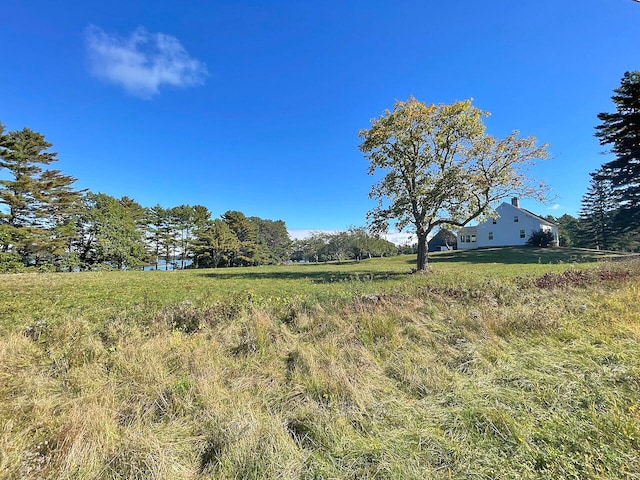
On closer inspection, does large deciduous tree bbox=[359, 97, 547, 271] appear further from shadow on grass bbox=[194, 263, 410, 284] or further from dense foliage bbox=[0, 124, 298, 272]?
dense foliage bbox=[0, 124, 298, 272]

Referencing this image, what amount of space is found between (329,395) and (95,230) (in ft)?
122

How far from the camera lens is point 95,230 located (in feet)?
101

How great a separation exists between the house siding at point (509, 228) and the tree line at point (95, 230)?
1570 centimetres

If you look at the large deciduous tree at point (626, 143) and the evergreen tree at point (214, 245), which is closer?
the large deciduous tree at point (626, 143)

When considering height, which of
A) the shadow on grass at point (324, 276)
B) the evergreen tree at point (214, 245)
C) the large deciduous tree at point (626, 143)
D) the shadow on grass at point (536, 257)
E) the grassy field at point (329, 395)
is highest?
the large deciduous tree at point (626, 143)

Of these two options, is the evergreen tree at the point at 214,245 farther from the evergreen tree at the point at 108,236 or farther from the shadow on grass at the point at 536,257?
the shadow on grass at the point at 536,257

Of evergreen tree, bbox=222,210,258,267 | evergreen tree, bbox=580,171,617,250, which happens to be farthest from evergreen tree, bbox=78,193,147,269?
evergreen tree, bbox=580,171,617,250

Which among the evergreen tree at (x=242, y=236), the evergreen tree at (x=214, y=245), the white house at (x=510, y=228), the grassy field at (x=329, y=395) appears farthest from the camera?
the evergreen tree at (x=242, y=236)

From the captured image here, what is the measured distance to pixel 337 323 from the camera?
517cm

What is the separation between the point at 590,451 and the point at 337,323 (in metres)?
3.55

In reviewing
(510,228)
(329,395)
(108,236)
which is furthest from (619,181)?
(108,236)

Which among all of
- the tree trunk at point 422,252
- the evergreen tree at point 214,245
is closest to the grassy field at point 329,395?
the tree trunk at point 422,252

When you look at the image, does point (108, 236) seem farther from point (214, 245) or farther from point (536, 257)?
point (536, 257)

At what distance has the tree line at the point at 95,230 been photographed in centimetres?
2372
